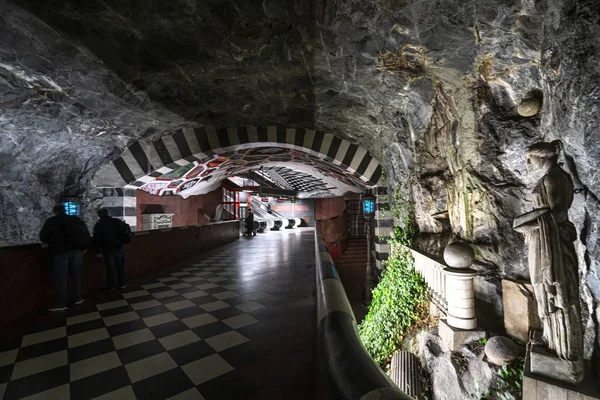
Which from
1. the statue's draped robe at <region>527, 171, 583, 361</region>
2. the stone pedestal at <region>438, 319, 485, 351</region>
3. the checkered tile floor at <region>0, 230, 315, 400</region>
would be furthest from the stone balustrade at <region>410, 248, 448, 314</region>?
the checkered tile floor at <region>0, 230, 315, 400</region>

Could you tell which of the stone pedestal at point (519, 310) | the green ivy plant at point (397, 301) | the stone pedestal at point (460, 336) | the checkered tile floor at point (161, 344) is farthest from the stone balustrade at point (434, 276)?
the checkered tile floor at point (161, 344)

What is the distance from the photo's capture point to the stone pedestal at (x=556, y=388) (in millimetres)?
2146

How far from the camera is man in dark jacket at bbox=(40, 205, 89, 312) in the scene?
3326mm

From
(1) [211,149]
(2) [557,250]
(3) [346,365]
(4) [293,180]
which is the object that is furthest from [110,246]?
(4) [293,180]

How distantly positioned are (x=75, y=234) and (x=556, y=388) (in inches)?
215

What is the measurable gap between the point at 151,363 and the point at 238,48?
3775 millimetres

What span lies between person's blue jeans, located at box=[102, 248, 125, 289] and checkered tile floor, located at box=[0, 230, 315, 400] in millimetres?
253

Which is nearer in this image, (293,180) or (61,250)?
(61,250)

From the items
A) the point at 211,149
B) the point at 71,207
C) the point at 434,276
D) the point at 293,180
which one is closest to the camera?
the point at 434,276

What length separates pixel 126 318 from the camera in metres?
3.02

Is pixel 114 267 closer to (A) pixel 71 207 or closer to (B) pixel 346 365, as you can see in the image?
(A) pixel 71 207

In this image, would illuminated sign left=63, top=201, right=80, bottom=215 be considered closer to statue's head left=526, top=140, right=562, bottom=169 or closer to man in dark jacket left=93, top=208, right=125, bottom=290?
man in dark jacket left=93, top=208, right=125, bottom=290

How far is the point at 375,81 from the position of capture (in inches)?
166

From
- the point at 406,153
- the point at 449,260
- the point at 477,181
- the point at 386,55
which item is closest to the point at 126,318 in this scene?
the point at 449,260
